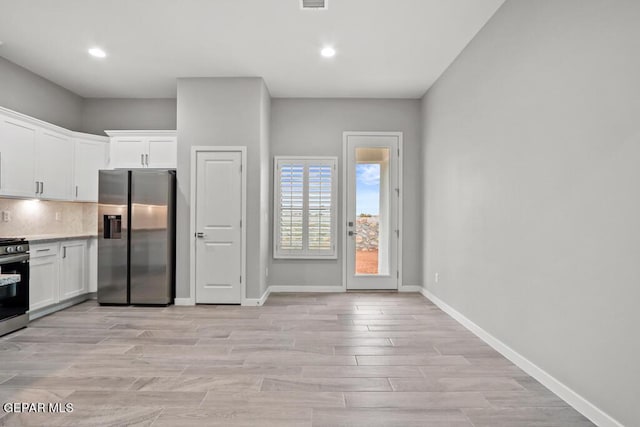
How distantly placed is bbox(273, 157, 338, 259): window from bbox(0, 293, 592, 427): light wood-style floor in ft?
5.07

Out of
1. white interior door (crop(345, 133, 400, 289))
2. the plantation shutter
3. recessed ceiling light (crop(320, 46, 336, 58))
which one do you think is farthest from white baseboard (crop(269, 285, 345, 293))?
recessed ceiling light (crop(320, 46, 336, 58))

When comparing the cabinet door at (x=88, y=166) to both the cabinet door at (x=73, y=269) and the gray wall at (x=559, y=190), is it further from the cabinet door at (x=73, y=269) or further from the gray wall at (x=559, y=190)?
the gray wall at (x=559, y=190)

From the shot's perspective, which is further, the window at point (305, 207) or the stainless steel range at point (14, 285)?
the window at point (305, 207)

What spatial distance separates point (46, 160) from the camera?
4.56m

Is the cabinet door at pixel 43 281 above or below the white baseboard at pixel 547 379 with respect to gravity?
above

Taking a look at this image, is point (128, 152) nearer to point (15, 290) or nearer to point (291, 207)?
point (15, 290)

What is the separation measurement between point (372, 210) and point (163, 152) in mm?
3231

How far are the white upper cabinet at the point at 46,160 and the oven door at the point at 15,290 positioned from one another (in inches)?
31.8

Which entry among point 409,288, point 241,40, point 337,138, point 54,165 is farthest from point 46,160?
point 409,288

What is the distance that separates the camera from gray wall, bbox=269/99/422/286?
5.73m

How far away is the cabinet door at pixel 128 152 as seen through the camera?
517cm

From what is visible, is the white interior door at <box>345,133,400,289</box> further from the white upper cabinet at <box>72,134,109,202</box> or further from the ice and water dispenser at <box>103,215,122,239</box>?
the white upper cabinet at <box>72,134,109,202</box>

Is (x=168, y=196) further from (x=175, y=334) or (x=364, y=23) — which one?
(x=364, y=23)

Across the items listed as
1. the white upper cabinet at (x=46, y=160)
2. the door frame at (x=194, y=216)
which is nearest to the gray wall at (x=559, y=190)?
the door frame at (x=194, y=216)
